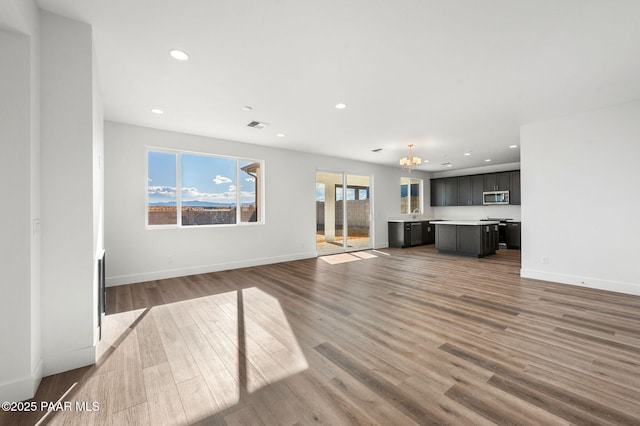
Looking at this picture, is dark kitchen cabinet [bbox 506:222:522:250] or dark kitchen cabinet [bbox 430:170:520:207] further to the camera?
dark kitchen cabinet [bbox 430:170:520:207]

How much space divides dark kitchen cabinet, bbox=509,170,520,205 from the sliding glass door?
428 centimetres

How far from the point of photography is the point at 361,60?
2.62m

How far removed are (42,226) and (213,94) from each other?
225cm

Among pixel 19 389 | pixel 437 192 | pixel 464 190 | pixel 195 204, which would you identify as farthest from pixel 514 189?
pixel 19 389

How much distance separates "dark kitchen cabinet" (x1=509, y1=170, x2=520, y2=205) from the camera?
7.98m

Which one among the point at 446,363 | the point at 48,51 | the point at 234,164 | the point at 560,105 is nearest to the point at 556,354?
the point at 446,363

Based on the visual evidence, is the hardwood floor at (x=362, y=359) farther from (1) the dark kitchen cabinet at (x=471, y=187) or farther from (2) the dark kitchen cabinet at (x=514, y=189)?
(1) the dark kitchen cabinet at (x=471, y=187)

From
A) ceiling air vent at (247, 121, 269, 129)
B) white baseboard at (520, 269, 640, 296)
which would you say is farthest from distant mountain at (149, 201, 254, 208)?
white baseboard at (520, 269, 640, 296)

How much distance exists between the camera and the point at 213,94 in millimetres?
3379

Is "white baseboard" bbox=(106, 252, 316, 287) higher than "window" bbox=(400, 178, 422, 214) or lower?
lower

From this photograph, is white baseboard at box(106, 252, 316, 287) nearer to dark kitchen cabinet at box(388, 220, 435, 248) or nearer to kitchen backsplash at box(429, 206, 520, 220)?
dark kitchen cabinet at box(388, 220, 435, 248)

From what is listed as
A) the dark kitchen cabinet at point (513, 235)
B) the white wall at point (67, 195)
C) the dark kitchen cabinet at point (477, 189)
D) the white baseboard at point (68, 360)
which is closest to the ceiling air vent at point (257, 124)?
the white wall at point (67, 195)

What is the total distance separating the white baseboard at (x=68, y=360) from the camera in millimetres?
1995

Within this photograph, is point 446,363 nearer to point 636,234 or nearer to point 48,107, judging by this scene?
point 48,107
